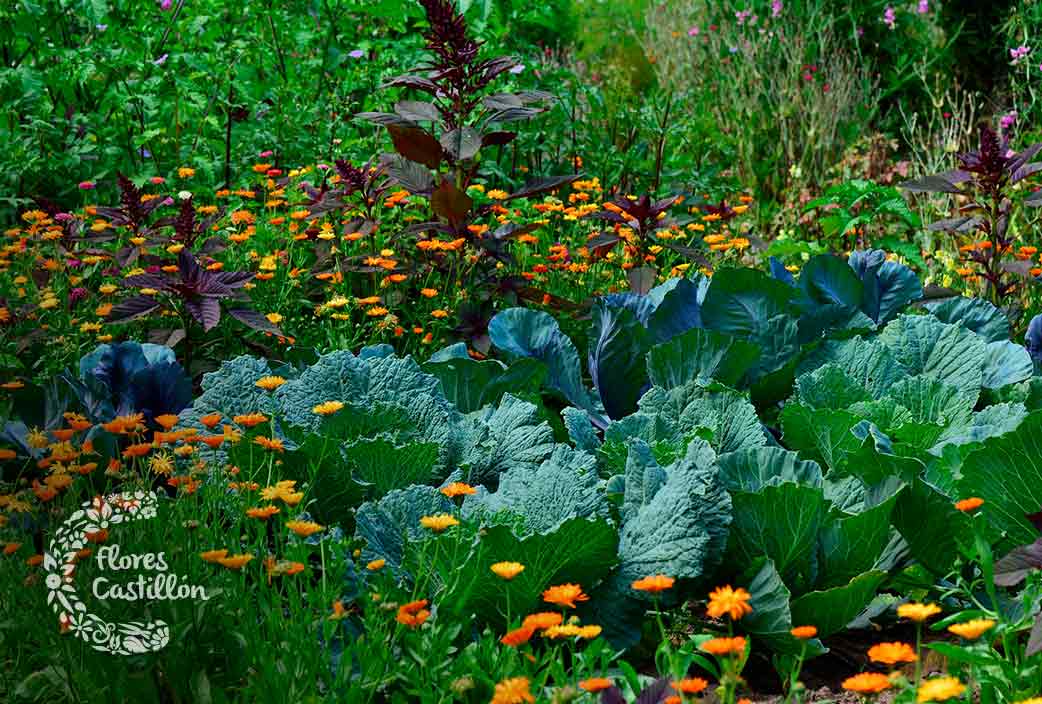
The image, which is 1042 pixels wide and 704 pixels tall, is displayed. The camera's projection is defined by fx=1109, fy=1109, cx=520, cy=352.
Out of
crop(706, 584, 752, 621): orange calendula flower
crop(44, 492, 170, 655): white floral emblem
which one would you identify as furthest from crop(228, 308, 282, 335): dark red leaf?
crop(706, 584, 752, 621): orange calendula flower

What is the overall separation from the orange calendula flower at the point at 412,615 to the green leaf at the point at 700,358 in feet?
3.67

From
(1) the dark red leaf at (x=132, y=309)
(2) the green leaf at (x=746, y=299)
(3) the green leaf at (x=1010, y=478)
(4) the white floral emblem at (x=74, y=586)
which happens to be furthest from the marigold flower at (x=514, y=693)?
(1) the dark red leaf at (x=132, y=309)

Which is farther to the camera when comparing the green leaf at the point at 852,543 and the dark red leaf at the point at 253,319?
the dark red leaf at the point at 253,319

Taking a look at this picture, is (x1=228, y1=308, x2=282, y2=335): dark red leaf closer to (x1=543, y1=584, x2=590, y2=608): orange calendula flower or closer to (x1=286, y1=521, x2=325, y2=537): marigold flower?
(x1=286, y1=521, x2=325, y2=537): marigold flower

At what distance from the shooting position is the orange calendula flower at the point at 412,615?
5.41ft

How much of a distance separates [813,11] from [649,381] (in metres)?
5.80

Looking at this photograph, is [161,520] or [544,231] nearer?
[161,520]

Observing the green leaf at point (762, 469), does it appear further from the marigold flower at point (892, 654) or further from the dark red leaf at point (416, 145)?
the dark red leaf at point (416, 145)

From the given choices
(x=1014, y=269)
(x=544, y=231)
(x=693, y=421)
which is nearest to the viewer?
(x=693, y=421)

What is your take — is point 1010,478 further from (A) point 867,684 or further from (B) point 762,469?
(A) point 867,684

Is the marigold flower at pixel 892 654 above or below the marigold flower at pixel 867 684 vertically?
above

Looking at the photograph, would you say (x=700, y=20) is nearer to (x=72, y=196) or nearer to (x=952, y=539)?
(x=72, y=196)

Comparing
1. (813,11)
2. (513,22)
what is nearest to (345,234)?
(513,22)

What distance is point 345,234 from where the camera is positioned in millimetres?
3584
